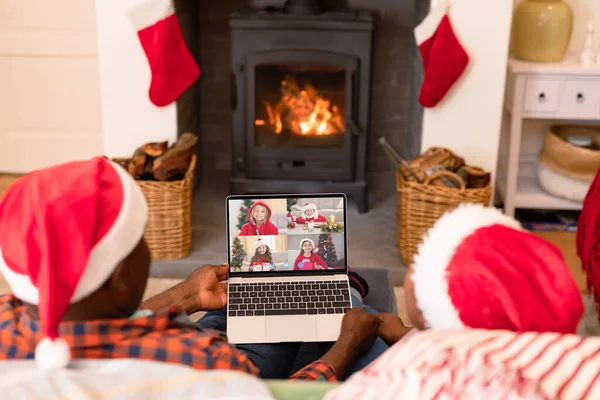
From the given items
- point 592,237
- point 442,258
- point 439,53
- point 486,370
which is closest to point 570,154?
point 439,53

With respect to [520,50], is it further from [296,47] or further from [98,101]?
[98,101]

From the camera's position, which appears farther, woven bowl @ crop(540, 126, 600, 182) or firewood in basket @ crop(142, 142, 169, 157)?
woven bowl @ crop(540, 126, 600, 182)

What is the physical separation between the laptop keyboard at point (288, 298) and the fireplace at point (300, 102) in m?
1.50

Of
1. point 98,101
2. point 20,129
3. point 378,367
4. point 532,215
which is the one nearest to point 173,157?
point 98,101

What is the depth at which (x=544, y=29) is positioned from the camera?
3.08 meters

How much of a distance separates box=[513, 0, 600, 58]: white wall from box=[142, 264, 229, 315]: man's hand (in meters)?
2.11

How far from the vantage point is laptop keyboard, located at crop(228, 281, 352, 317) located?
5.67 ft

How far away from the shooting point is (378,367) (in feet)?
3.53

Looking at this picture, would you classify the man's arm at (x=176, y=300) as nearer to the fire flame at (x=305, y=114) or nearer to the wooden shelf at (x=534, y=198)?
the fire flame at (x=305, y=114)

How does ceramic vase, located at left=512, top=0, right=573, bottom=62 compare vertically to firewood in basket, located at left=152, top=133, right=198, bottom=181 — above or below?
above

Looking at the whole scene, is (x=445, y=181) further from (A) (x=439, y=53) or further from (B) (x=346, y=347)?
(B) (x=346, y=347)

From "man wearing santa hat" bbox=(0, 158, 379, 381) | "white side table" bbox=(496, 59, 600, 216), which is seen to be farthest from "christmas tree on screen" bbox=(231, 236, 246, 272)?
"white side table" bbox=(496, 59, 600, 216)

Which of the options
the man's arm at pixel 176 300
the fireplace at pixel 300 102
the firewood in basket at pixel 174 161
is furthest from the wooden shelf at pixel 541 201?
the man's arm at pixel 176 300

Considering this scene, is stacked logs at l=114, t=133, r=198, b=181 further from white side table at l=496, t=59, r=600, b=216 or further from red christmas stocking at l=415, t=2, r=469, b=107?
white side table at l=496, t=59, r=600, b=216
